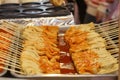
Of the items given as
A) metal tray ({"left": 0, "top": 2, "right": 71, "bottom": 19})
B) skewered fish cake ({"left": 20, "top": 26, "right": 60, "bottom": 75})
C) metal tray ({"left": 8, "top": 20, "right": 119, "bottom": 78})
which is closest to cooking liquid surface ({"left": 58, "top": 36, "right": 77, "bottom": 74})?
skewered fish cake ({"left": 20, "top": 26, "right": 60, "bottom": 75})

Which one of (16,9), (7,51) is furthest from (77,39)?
(16,9)

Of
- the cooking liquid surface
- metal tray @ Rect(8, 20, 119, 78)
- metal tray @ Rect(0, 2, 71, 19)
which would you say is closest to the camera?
metal tray @ Rect(8, 20, 119, 78)

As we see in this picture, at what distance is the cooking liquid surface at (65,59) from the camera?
4.08 feet

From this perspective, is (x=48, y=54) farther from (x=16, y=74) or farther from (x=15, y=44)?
(x=16, y=74)

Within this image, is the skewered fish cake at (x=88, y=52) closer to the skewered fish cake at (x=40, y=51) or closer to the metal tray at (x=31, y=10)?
the skewered fish cake at (x=40, y=51)

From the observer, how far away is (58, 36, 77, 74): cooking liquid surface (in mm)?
1244

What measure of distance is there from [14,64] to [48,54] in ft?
0.76

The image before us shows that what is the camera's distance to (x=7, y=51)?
1.26 m

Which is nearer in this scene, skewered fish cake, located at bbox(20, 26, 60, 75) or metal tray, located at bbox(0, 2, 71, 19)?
skewered fish cake, located at bbox(20, 26, 60, 75)

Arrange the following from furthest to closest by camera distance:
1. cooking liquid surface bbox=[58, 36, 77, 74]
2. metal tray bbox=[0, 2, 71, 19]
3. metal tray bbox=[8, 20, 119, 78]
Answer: metal tray bbox=[0, 2, 71, 19] < cooking liquid surface bbox=[58, 36, 77, 74] < metal tray bbox=[8, 20, 119, 78]

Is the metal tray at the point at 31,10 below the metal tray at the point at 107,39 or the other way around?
the other way around

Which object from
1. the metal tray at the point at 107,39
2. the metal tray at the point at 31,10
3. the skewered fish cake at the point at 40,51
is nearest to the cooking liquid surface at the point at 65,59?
the skewered fish cake at the point at 40,51

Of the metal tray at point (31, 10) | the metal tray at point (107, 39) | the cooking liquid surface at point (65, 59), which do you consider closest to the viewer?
the metal tray at point (107, 39)

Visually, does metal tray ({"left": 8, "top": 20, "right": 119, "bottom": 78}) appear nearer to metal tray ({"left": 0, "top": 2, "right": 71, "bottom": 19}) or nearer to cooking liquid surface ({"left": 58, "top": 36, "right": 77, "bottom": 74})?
cooking liquid surface ({"left": 58, "top": 36, "right": 77, "bottom": 74})
